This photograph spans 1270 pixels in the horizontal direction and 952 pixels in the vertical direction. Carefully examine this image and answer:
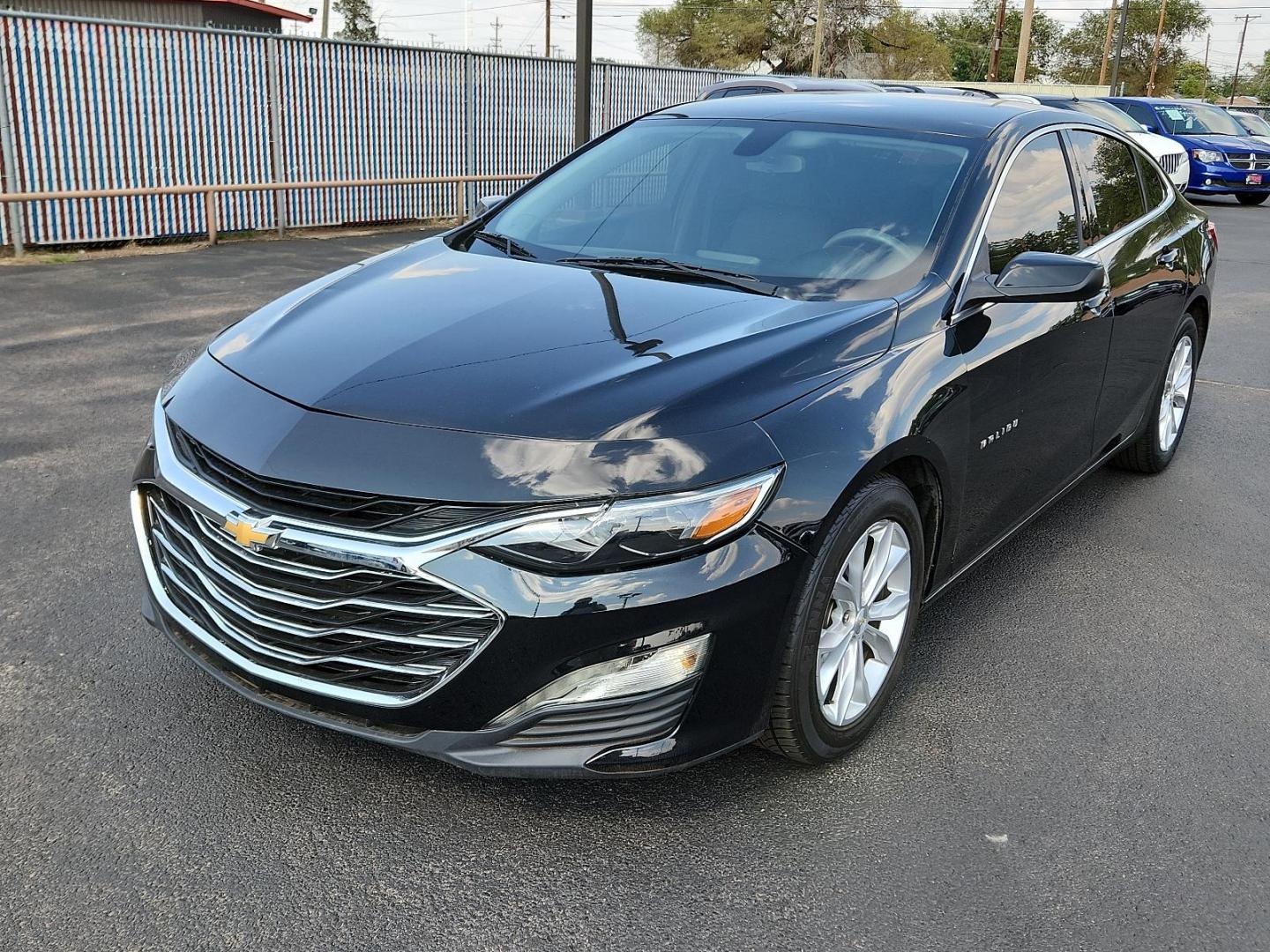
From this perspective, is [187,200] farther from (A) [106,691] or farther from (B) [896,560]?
(B) [896,560]

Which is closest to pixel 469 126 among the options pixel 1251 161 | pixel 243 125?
pixel 243 125

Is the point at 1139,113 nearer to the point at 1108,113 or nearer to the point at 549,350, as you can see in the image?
the point at 1108,113

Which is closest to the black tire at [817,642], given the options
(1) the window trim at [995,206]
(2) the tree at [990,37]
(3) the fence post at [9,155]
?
(1) the window trim at [995,206]

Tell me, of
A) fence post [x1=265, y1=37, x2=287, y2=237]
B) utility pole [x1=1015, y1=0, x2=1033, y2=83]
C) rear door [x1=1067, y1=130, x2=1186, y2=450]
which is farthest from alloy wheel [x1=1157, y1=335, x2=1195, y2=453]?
utility pole [x1=1015, y1=0, x2=1033, y2=83]

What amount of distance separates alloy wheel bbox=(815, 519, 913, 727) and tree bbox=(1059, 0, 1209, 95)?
81.7m

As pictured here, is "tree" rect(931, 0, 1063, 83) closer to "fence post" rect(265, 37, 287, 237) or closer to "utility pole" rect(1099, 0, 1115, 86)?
"utility pole" rect(1099, 0, 1115, 86)

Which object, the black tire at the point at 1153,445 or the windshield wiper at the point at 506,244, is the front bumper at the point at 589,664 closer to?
the windshield wiper at the point at 506,244

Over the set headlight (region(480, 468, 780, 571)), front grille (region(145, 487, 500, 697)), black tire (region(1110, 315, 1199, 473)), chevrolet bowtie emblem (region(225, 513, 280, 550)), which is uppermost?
headlight (region(480, 468, 780, 571))

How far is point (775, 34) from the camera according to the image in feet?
193

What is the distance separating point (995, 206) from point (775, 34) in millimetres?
59174

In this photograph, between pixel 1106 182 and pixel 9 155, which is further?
pixel 9 155

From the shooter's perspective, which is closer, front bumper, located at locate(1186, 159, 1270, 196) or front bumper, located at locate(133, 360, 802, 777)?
front bumper, located at locate(133, 360, 802, 777)

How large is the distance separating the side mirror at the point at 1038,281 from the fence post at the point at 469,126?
1384 cm

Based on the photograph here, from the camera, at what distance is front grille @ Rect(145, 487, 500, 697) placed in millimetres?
2514
